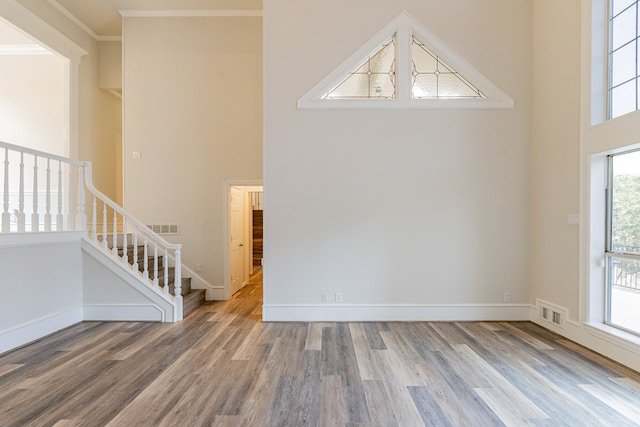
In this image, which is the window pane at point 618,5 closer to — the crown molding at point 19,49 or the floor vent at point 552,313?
the floor vent at point 552,313

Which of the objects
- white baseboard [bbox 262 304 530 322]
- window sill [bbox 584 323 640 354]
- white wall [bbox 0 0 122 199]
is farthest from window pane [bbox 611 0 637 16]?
white wall [bbox 0 0 122 199]

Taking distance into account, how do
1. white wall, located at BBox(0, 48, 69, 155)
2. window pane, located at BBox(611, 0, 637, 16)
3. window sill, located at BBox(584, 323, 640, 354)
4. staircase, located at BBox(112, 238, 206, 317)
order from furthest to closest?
1. white wall, located at BBox(0, 48, 69, 155)
2. staircase, located at BBox(112, 238, 206, 317)
3. window pane, located at BBox(611, 0, 637, 16)
4. window sill, located at BBox(584, 323, 640, 354)

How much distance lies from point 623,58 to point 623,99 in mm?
425

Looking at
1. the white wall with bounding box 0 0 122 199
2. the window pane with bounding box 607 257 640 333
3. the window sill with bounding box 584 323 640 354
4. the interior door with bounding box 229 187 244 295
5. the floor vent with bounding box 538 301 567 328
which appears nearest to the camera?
the window sill with bounding box 584 323 640 354

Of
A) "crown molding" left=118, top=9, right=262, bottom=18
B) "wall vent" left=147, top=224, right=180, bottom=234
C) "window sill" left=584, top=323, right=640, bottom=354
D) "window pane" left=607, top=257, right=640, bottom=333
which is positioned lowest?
"window sill" left=584, top=323, right=640, bottom=354

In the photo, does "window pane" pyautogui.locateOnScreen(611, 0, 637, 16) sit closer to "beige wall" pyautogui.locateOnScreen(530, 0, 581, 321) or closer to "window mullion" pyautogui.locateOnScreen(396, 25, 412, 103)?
"beige wall" pyautogui.locateOnScreen(530, 0, 581, 321)

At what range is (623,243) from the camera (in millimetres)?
3369

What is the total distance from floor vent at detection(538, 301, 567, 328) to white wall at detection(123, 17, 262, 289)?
473 cm

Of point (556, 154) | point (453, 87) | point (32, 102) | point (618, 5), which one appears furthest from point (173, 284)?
point (618, 5)

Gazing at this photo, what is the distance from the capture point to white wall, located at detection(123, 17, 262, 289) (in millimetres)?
5973

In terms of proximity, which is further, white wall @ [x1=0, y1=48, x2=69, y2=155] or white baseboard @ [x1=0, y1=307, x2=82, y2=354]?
white wall @ [x1=0, y1=48, x2=69, y2=155]

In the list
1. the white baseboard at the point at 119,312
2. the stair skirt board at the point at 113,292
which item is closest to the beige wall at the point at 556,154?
the stair skirt board at the point at 113,292

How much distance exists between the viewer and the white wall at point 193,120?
597cm

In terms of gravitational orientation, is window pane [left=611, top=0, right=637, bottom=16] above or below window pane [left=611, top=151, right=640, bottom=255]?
above
